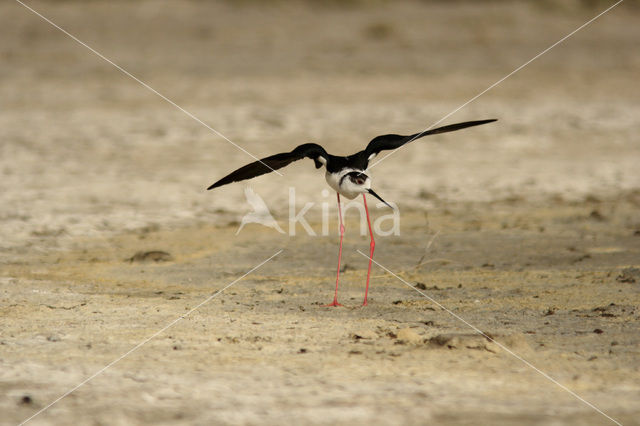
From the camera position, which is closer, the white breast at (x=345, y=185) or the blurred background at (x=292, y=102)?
the white breast at (x=345, y=185)

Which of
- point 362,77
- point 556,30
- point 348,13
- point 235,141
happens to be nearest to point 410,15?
point 348,13

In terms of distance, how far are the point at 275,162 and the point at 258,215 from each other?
10.2ft

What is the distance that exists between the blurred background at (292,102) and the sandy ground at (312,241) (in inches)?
2.5

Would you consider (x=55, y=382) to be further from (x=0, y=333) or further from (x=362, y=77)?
(x=362, y=77)

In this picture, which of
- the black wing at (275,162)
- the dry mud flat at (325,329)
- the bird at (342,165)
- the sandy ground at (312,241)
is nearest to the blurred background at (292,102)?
the sandy ground at (312,241)

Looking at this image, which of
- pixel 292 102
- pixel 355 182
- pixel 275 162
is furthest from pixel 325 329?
pixel 292 102

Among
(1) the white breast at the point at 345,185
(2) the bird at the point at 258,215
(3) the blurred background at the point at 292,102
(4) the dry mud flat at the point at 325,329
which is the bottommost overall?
(4) the dry mud flat at the point at 325,329

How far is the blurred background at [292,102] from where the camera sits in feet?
32.5

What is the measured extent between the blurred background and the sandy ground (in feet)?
0.21

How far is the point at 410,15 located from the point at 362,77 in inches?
254

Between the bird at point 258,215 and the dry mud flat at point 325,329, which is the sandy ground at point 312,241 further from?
the bird at point 258,215

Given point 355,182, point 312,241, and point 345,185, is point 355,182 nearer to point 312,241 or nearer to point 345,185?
point 345,185

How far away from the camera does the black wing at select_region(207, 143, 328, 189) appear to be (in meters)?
5.91

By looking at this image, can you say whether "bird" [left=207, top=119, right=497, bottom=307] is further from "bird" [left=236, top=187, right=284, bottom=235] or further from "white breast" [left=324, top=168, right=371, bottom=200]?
"bird" [left=236, top=187, right=284, bottom=235]
